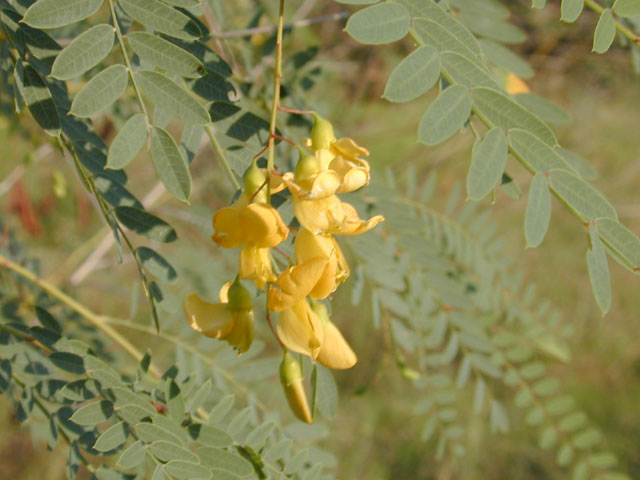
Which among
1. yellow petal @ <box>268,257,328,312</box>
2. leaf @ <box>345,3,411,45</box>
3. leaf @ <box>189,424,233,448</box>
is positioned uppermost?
leaf @ <box>345,3,411,45</box>

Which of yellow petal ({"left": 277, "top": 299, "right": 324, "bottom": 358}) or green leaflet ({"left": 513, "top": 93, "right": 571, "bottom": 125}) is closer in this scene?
yellow petal ({"left": 277, "top": 299, "right": 324, "bottom": 358})

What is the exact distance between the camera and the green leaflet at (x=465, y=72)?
0.72m

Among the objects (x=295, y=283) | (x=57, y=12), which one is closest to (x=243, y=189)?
(x=295, y=283)

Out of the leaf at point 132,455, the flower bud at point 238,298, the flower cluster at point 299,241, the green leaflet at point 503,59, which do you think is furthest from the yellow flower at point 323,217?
the green leaflet at point 503,59

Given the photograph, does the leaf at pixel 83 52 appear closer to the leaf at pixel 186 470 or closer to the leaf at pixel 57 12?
the leaf at pixel 57 12

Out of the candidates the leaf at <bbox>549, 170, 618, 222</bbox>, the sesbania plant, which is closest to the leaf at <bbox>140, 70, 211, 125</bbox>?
the sesbania plant

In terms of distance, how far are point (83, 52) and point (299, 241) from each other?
0.34m

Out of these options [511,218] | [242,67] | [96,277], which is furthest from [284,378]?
[511,218]

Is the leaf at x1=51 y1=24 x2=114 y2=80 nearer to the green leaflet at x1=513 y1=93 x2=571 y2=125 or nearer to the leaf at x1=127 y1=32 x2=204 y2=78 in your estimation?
the leaf at x1=127 y1=32 x2=204 y2=78

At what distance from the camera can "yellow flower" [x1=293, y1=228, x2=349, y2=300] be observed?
0.66 metres

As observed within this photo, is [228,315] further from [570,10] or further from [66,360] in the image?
[570,10]

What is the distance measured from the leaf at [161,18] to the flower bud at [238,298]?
301 millimetres

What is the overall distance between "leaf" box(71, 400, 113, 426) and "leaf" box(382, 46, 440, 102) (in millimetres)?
516

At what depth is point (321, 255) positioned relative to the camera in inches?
26.4
